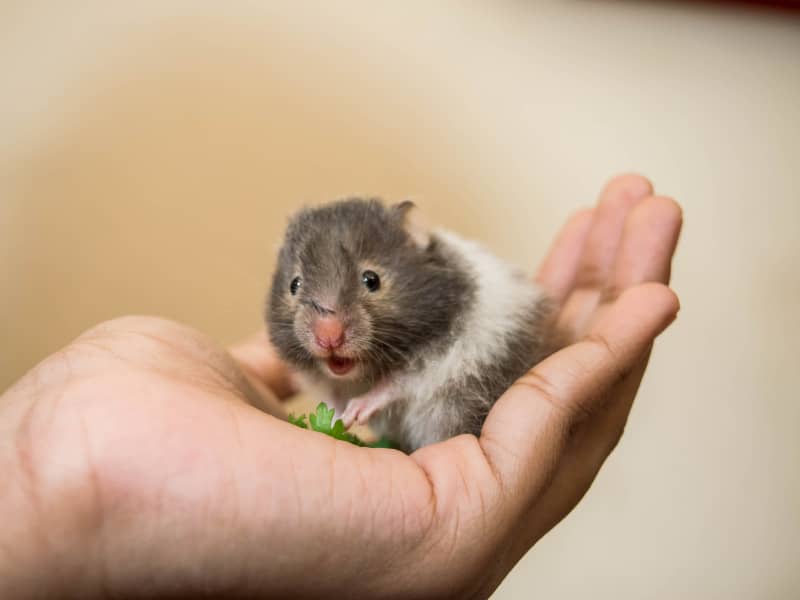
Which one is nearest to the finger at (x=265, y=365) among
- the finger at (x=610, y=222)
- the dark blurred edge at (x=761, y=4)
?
the finger at (x=610, y=222)

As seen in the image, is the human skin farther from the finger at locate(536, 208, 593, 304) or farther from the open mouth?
the finger at locate(536, 208, 593, 304)

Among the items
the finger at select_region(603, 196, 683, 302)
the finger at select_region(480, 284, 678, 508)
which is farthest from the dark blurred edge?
the finger at select_region(480, 284, 678, 508)

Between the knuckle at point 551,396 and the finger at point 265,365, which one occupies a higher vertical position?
the knuckle at point 551,396

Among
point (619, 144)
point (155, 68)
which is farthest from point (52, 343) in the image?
point (619, 144)

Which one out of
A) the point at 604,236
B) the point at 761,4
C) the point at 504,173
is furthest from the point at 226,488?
the point at 761,4

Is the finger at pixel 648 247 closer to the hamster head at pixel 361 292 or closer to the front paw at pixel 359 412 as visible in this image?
the hamster head at pixel 361 292

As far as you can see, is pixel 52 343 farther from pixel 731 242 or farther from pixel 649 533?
pixel 731 242
